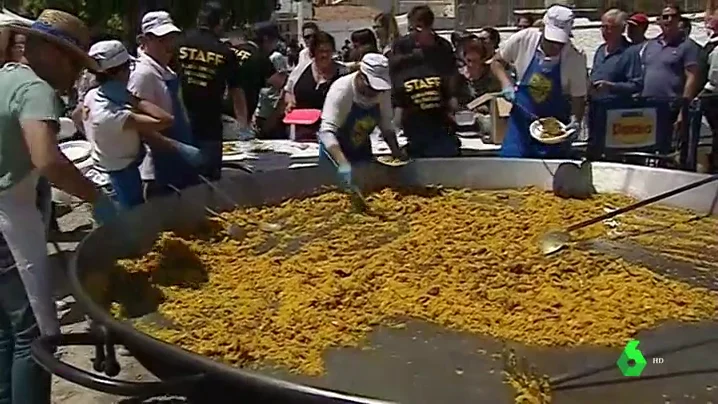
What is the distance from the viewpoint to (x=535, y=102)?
4.95m

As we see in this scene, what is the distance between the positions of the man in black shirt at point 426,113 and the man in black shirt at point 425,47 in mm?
236

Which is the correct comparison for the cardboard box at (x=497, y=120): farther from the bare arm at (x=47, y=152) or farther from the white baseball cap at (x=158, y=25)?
the bare arm at (x=47, y=152)

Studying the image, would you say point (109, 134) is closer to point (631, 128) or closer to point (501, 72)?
point (501, 72)

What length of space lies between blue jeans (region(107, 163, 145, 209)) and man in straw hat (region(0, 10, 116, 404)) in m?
1.12

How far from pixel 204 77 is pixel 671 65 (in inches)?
142

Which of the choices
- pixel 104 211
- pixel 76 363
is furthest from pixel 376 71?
pixel 76 363

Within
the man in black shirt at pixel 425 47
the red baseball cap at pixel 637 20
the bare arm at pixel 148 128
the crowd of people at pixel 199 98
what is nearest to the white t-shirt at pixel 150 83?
the crowd of people at pixel 199 98

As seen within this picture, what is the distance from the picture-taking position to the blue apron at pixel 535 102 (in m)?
4.91

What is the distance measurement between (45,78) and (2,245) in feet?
1.77

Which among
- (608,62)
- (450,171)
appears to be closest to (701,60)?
(608,62)

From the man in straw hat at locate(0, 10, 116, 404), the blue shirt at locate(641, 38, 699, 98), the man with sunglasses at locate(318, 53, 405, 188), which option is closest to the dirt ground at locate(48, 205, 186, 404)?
the man in straw hat at locate(0, 10, 116, 404)

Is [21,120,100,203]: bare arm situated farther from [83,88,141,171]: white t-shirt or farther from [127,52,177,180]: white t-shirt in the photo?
[127,52,177,180]: white t-shirt

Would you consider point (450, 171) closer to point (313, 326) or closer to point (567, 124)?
point (567, 124)

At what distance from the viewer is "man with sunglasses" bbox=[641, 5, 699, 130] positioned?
7.03 meters
